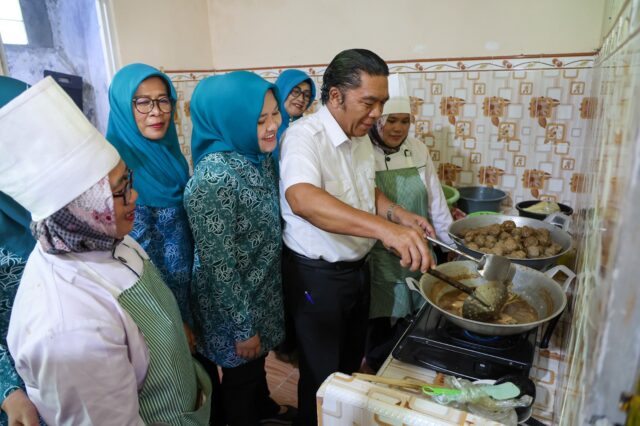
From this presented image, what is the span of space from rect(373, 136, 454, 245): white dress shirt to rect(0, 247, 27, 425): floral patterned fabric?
126cm

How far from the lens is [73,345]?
684mm

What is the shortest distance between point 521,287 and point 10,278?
4.26 ft

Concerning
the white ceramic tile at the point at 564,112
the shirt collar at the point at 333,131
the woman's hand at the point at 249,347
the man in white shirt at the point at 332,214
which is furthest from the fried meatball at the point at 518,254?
the white ceramic tile at the point at 564,112

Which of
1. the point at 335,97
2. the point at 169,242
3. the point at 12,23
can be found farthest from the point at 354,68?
the point at 12,23

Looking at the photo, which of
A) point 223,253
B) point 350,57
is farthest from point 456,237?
point 223,253

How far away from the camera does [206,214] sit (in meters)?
1.17

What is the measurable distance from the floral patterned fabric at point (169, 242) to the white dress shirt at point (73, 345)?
1.67 ft

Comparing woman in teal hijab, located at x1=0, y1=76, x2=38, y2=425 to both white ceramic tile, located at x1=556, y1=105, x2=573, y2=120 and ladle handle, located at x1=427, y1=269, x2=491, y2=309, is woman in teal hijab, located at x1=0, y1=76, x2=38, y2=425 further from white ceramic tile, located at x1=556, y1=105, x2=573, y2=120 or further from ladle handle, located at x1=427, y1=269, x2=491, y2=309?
white ceramic tile, located at x1=556, y1=105, x2=573, y2=120

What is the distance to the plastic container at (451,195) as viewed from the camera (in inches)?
80.5

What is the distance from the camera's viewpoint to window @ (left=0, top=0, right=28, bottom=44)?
6.02 ft

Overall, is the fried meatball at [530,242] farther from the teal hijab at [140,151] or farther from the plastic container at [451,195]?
the teal hijab at [140,151]

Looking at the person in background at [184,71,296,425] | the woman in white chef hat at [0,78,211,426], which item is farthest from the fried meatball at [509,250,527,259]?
the woman in white chef hat at [0,78,211,426]

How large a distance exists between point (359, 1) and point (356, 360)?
1889mm

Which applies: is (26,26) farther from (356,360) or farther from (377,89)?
(356,360)
